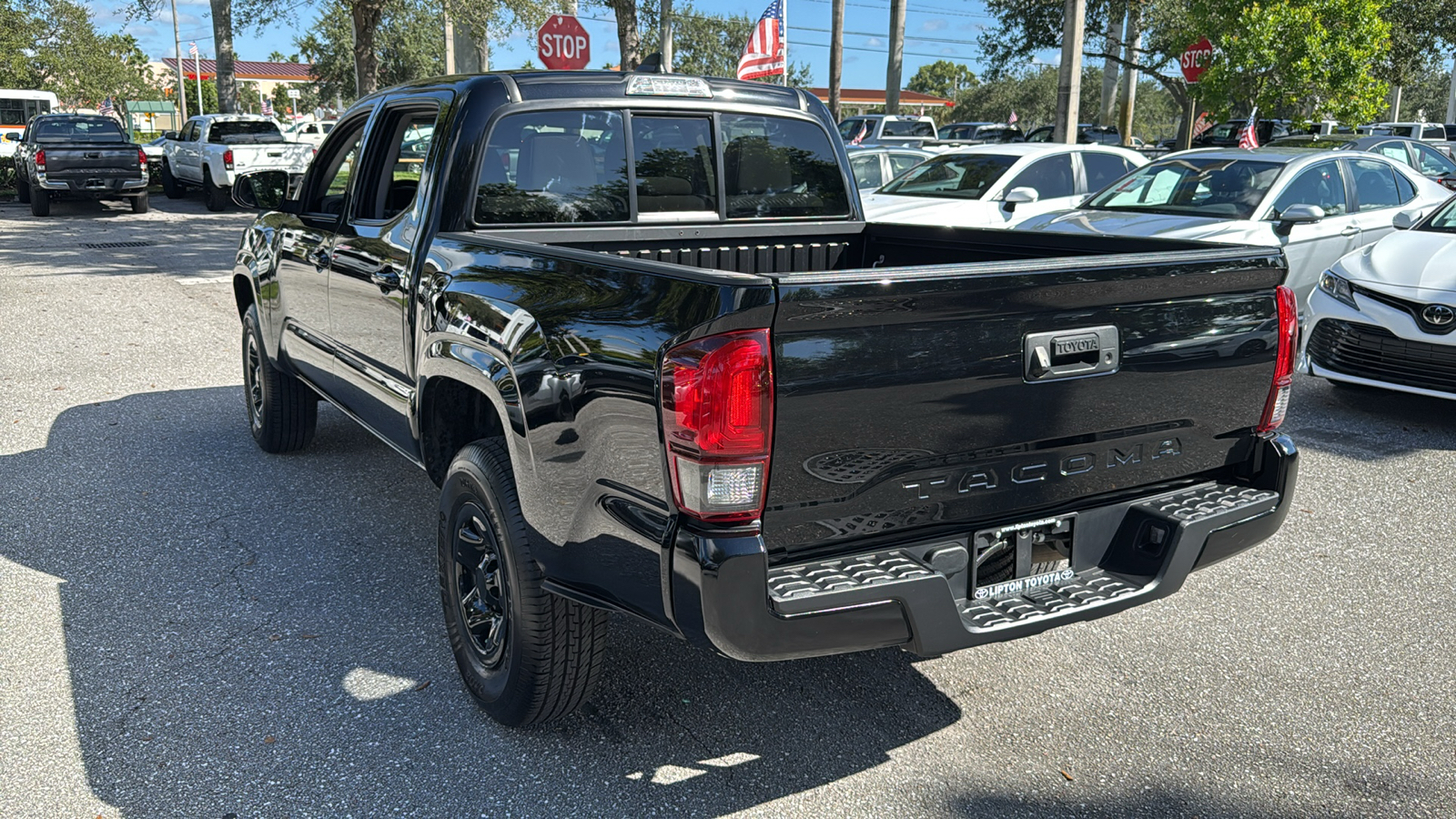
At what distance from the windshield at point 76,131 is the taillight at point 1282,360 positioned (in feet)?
74.3

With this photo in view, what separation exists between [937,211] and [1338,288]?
4.94 metres

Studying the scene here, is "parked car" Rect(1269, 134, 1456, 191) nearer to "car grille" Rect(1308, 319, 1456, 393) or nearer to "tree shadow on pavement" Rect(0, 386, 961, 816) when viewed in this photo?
"car grille" Rect(1308, 319, 1456, 393)

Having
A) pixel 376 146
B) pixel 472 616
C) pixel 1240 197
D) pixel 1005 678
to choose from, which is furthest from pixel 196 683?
pixel 1240 197

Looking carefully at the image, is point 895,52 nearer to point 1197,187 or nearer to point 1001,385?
point 1197,187

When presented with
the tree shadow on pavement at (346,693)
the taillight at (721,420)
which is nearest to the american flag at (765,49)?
the tree shadow on pavement at (346,693)

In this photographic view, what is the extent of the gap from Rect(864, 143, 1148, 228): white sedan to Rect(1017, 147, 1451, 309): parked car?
1.76m

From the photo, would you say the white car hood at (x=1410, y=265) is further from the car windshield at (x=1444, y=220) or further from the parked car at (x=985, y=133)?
the parked car at (x=985, y=133)

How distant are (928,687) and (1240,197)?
22.9 feet

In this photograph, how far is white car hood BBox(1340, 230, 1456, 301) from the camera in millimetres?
6984

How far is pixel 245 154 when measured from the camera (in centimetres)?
2112

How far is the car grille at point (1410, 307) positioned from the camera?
22.5ft

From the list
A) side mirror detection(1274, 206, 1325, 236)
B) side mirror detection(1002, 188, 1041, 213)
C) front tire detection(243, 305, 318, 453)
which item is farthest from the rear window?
side mirror detection(1002, 188, 1041, 213)

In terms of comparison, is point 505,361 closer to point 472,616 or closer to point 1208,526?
point 472,616

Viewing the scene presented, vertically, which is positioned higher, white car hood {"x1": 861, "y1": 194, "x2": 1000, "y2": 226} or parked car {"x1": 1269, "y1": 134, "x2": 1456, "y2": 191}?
parked car {"x1": 1269, "y1": 134, "x2": 1456, "y2": 191}
